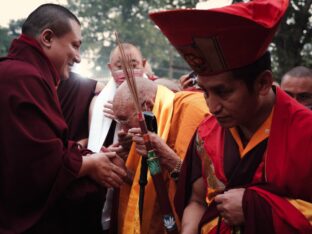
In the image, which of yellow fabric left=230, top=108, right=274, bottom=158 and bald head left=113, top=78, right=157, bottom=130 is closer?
yellow fabric left=230, top=108, right=274, bottom=158

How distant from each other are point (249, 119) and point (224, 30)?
411mm

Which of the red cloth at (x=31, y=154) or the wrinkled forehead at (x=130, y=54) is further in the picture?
the wrinkled forehead at (x=130, y=54)

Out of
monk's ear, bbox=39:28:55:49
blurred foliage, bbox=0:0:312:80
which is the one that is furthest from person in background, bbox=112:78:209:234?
blurred foliage, bbox=0:0:312:80

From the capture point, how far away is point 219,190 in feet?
6.66

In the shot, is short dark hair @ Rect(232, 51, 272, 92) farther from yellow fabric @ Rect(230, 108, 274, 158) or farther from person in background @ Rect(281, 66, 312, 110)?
person in background @ Rect(281, 66, 312, 110)

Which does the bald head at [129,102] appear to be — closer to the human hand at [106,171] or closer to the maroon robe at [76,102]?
the human hand at [106,171]

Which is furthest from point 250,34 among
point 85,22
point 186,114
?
point 85,22

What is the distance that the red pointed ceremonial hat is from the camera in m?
1.71

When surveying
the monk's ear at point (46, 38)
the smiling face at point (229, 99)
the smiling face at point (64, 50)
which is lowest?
the smiling face at point (229, 99)

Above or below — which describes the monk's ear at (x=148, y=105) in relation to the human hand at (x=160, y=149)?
above

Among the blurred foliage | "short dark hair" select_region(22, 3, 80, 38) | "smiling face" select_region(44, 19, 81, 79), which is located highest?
"short dark hair" select_region(22, 3, 80, 38)

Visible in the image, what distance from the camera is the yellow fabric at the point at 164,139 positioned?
101 inches

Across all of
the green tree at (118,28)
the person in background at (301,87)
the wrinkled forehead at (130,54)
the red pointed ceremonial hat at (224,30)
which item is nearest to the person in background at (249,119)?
the red pointed ceremonial hat at (224,30)

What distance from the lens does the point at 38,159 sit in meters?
2.29
